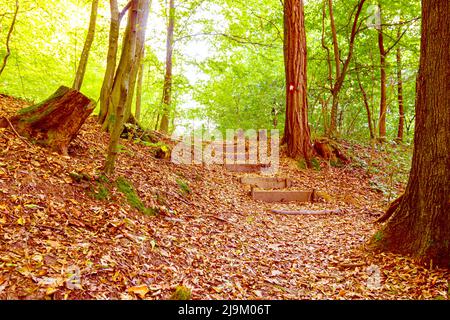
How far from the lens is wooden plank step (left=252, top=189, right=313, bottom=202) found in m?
7.19

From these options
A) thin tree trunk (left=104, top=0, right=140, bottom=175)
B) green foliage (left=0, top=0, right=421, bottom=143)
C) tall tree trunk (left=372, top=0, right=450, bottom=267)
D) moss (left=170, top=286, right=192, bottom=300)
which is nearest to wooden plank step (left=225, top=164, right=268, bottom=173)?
green foliage (left=0, top=0, right=421, bottom=143)

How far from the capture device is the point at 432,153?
11.0ft

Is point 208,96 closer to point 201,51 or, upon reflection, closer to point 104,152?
point 201,51

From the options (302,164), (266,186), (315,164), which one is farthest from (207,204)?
(315,164)

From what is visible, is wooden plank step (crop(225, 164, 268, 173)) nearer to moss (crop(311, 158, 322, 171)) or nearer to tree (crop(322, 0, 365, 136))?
moss (crop(311, 158, 322, 171))

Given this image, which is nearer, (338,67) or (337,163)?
(337,163)

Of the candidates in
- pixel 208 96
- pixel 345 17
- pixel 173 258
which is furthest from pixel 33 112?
pixel 345 17

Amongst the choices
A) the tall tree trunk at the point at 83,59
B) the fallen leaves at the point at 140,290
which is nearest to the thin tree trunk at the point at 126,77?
the fallen leaves at the point at 140,290

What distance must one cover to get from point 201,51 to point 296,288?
900 cm

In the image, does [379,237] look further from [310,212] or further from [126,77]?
[126,77]

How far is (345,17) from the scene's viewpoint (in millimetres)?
11305

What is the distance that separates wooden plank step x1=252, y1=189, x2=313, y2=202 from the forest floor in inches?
52.0

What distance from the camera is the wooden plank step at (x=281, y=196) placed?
719 centimetres

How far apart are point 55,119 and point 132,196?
1565mm
